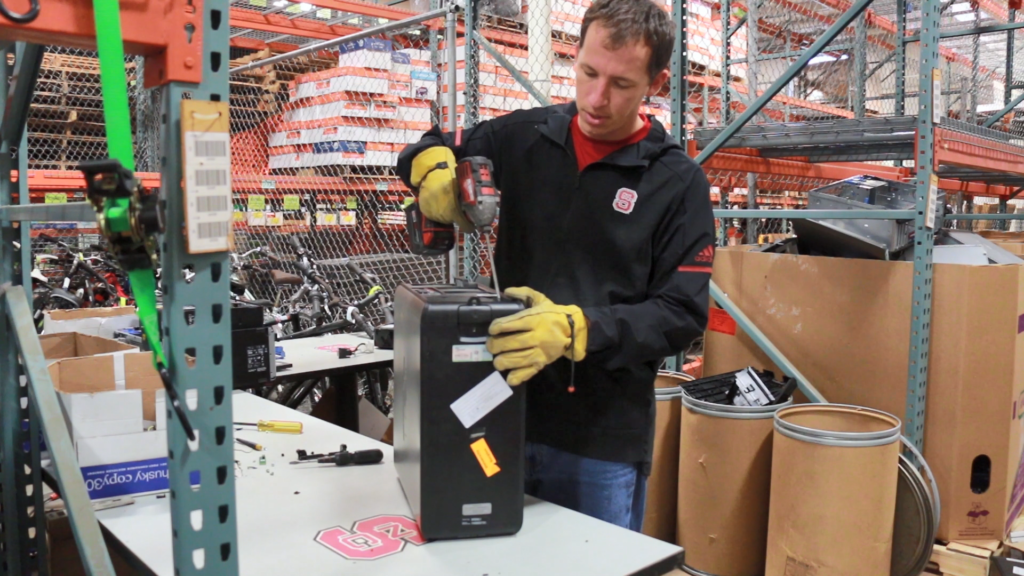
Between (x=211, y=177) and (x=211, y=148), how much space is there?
3 centimetres

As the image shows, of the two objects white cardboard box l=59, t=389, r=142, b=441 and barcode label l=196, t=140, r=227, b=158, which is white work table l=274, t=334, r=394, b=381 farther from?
barcode label l=196, t=140, r=227, b=158

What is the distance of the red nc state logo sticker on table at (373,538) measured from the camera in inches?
45.4

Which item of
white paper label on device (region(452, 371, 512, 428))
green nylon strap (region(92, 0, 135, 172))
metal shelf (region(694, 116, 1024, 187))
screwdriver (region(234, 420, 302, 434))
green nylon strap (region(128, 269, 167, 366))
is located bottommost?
screwdriver (region(234, 420, 302, 434))

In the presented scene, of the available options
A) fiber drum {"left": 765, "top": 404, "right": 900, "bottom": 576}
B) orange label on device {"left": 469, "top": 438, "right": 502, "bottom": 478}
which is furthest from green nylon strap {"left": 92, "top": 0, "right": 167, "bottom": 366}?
fiber drum {"left": 765, "top": 404, "right": 900, "bottom": 576}

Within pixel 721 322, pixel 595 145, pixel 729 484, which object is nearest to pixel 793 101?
pixel 721 322

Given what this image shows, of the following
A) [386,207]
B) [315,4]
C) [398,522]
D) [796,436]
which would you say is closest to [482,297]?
[398,522]

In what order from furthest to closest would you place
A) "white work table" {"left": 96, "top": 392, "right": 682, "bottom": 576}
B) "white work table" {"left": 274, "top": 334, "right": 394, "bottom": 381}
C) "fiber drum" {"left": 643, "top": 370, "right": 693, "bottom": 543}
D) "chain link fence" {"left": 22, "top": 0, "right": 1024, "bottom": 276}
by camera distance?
1. "chain link fence" {"left": 22, "top": 0, "right": 1024, "bottom": 276}
2. "fiber drum" {"left": 643, "top": 370, "right": 693, "bottom": 543}
3. "white work table" {"left": 274, "top": 334, "right": 394, "bottom": 381}
4. "white work table" {"left": 96, "top": 392, "right": 682, "bottom": 576}

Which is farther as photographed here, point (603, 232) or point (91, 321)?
point (91, 321)

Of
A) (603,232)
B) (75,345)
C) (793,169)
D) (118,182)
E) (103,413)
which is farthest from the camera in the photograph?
(793,169)

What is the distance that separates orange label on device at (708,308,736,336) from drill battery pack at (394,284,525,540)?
6.38 feet

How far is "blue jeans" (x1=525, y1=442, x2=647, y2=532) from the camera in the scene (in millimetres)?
1533

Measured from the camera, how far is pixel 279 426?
182 centimetres

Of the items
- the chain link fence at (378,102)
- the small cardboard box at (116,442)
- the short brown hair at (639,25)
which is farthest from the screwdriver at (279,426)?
the chain link fence at (378,102)

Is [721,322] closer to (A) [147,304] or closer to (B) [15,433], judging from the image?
(B) [15,433]
